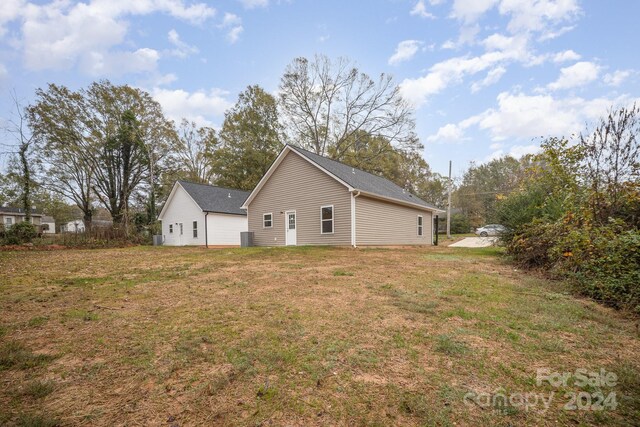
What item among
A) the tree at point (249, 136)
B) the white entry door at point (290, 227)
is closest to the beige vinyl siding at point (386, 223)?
the white entry door at point (290, 227)

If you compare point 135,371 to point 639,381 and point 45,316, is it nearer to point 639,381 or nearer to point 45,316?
point 45,316

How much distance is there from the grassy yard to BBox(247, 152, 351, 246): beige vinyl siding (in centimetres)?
858

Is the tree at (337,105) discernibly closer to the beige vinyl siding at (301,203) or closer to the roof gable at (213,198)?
the roof gable at (213,198)

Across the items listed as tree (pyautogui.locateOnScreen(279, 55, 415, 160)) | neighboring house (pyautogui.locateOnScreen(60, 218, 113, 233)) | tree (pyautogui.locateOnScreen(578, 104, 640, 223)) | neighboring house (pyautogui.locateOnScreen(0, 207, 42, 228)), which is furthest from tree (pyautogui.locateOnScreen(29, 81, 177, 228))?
tree (pyautogui.locateOnScreen(578, 104, 640, 223))

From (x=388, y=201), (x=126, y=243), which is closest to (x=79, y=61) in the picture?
(x=126, y=243)

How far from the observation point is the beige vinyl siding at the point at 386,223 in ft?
44.7

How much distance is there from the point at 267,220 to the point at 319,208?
3923mm

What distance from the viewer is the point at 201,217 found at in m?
20.9

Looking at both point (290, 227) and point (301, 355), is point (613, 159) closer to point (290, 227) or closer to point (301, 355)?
point (301, 355)

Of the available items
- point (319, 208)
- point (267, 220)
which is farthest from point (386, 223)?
point (267, 220)

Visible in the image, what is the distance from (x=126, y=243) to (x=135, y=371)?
2021cm

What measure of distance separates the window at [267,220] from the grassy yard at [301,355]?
11.4m

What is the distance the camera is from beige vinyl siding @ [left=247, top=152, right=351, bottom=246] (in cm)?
1347

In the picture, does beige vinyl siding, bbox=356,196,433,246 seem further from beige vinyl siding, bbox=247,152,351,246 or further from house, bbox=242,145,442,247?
beige vinyl siding, bbox=247,152,351,246
